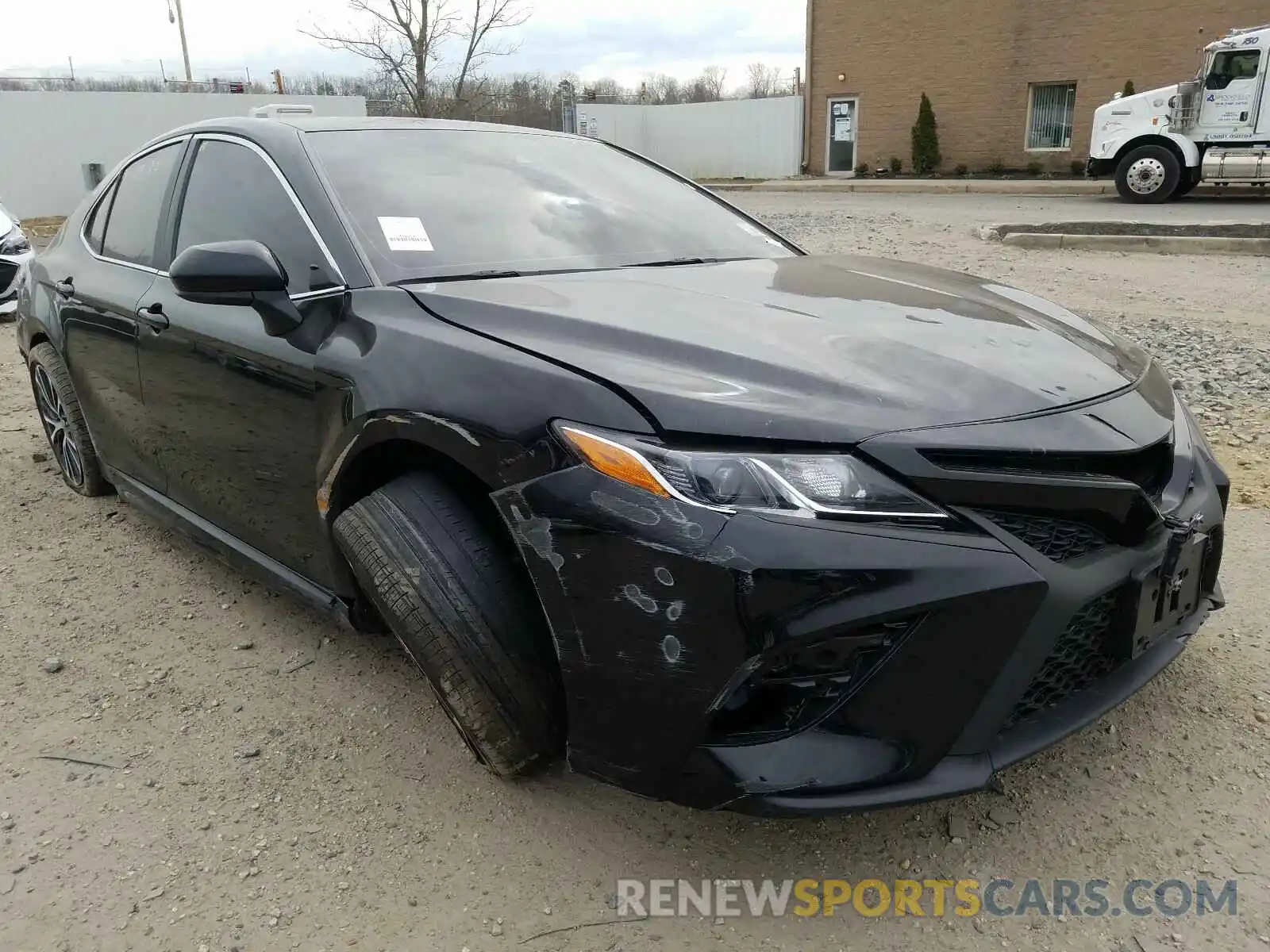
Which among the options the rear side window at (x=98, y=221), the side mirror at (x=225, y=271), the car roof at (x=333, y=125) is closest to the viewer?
the side mirror at (x=225, y=271)

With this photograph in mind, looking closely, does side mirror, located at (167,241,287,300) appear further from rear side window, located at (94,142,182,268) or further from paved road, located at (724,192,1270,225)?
paved road, located at (724,192,1270,225)

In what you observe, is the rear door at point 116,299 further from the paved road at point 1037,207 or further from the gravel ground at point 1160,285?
the paved road at point 1037,207

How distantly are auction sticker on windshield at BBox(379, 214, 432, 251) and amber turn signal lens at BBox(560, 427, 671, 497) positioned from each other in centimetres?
96

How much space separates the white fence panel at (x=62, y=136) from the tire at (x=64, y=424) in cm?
1605

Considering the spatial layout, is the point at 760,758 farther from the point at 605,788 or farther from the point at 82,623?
the point at 82,623

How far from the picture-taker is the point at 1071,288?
7980 mm

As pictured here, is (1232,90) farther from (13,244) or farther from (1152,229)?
(13,244)

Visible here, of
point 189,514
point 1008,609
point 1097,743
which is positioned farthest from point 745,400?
point 189,514

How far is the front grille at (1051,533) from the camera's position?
166 cm

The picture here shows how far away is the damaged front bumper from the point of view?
157 cm

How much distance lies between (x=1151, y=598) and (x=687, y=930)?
3.60 ft

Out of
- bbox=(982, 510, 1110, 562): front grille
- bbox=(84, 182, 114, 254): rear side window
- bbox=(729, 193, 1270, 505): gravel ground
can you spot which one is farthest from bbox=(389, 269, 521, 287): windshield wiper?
bbox=(729, 193, 1270, 505): gravel ground

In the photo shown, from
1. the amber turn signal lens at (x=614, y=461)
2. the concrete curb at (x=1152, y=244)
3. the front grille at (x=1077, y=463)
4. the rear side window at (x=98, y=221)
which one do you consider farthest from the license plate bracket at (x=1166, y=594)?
the concrete curb at (x=1152, y=244)

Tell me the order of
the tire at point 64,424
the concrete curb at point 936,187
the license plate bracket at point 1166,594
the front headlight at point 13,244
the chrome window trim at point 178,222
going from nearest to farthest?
the license plate bracket at point 1166,594
the chrome window trim at point 178,222
the tire at point 64,424
the front headlight at point 13,244
the concrete curb at point 936,187
